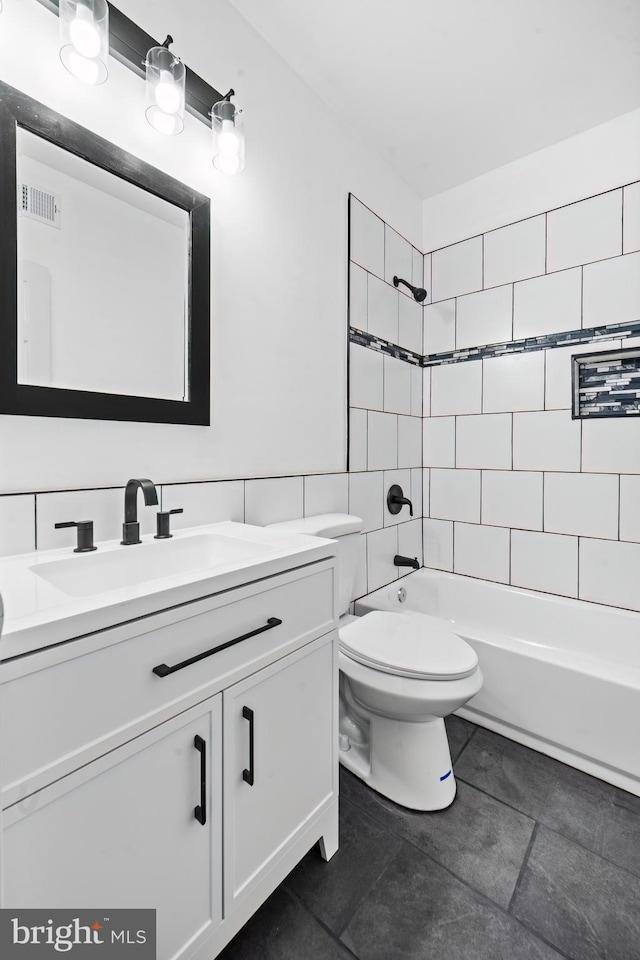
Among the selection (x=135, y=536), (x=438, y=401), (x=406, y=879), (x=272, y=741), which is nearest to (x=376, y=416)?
(x=438, y=401)

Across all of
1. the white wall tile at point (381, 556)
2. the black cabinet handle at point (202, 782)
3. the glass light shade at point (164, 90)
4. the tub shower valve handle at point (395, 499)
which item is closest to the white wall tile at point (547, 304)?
the tub shower valve handle at point (395, 499)

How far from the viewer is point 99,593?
2.82 feet

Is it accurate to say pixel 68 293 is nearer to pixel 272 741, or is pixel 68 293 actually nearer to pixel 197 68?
pixel 197 68

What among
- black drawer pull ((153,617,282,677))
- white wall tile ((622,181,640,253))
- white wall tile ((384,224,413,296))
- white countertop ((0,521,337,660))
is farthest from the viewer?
white wall tile ((384,224,413,296))

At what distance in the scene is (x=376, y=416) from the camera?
2.15 metres

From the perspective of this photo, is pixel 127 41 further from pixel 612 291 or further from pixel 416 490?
pixel 416 490

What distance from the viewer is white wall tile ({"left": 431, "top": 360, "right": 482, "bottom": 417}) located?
237 cm

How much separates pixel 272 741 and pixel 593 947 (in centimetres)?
86

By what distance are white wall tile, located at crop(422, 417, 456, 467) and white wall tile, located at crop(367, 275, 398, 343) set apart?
1.75 feet

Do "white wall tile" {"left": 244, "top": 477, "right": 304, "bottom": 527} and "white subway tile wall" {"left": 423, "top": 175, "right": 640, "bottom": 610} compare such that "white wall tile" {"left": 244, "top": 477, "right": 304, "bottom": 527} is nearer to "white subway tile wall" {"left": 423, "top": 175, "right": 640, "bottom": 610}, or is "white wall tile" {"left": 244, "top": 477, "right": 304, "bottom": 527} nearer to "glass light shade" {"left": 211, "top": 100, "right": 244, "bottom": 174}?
"glass light shade" {"left": 211, "top": 100, "right": 244, "bottom": 174}

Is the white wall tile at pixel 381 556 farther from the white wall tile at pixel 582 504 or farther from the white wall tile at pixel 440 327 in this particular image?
the white wall tile at pixel 440 327

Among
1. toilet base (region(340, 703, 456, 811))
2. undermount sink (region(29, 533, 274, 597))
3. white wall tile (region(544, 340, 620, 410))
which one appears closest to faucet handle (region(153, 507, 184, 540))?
undermount sink (region(29, 533, 274, 597))

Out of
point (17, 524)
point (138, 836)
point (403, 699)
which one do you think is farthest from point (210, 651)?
point (403, 699)

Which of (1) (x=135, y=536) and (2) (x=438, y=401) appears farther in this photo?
(2) (x=438, y=401)
